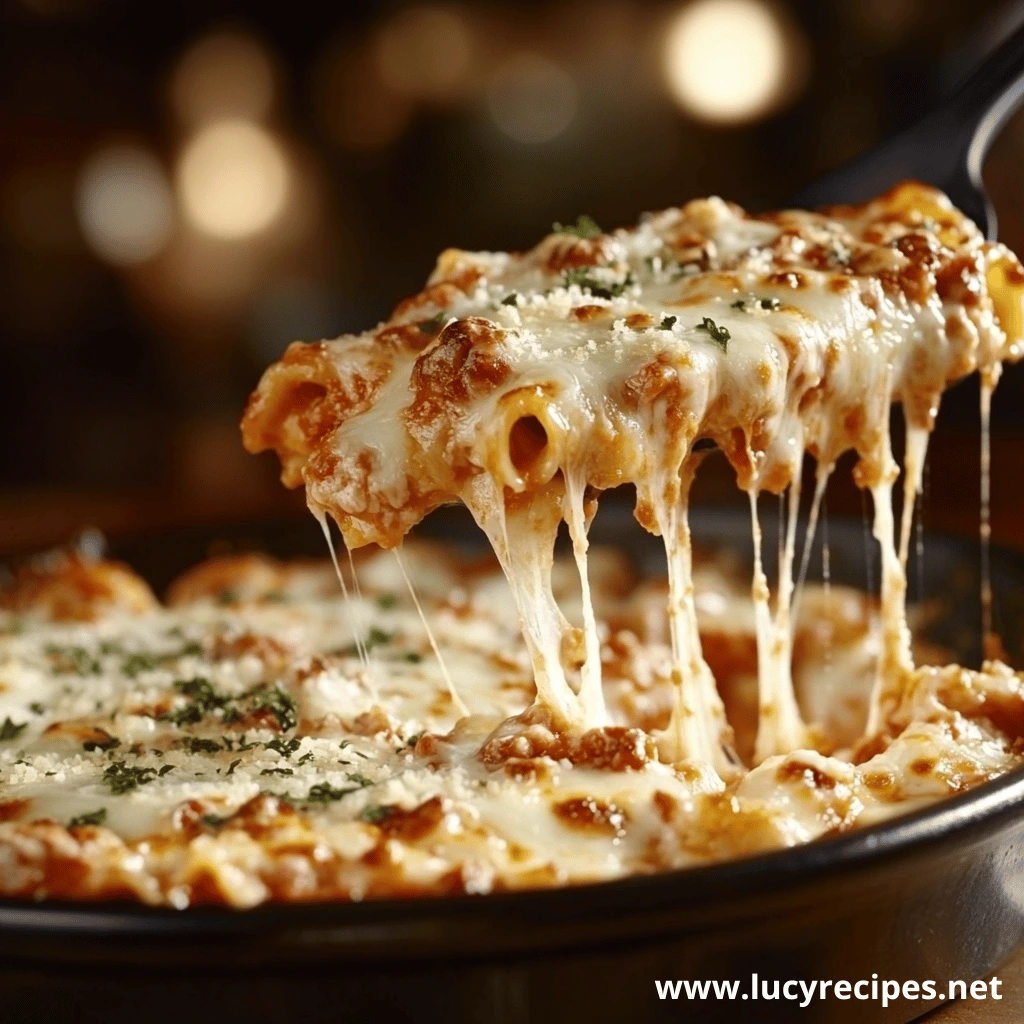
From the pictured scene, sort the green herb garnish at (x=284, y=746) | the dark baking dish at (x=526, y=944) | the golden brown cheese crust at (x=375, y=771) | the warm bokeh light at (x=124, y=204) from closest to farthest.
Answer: the dark baking dish at (x=526, y=944), the golden brown cheese crust at (x=375, y=771), the green herb garnish at (x=284, y=746), the warm bokeh light at (x=124, y=204)

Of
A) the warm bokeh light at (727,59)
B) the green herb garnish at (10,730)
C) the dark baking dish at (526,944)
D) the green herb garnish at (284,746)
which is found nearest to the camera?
the dark baking dish at (526,944)

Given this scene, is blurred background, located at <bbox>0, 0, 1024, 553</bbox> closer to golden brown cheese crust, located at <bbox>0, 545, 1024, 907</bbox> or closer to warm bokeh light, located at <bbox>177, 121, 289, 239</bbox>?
warm bokeh light, located at <bbox>177, 121, 289, 239</bbox>

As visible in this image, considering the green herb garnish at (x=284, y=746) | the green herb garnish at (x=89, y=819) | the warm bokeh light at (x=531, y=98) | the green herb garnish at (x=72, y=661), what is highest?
the warm bokeh light at (x=531, y=98)

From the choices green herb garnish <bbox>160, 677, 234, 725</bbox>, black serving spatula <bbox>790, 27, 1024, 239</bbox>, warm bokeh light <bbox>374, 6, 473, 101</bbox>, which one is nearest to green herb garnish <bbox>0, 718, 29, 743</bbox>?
green herb garnish <bbox>160, 677, 234, 725</bbox>

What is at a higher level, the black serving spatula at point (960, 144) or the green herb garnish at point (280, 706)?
the black serving spatula at point (960, 144)

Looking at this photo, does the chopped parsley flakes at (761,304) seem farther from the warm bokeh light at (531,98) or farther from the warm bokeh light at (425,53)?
the warm bokeh light at (425,53)

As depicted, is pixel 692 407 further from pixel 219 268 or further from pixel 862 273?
pixel 219 268

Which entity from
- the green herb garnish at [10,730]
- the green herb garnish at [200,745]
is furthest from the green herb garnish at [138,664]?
the green herb garnish at [200,745]
